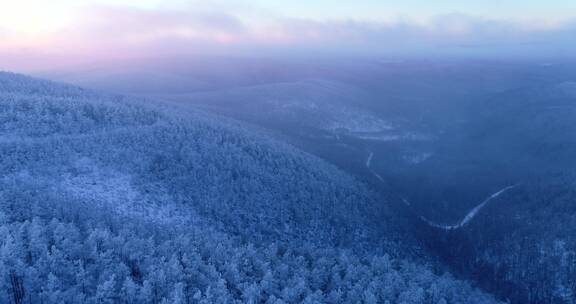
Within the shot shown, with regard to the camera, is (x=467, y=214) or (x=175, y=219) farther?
(x=467, y=214)

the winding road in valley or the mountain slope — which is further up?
the mountain slope

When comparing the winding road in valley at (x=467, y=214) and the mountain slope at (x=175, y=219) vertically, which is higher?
the mountain slope at (x=175, y=219)

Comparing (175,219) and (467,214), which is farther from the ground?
(175,219)

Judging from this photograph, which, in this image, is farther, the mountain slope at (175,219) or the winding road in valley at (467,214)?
the winding road in valley at (467,214)

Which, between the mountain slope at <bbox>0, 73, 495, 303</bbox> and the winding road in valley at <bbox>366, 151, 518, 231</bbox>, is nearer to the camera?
the mountain slope at <bbox>0, 73, 495, 303</bbox>

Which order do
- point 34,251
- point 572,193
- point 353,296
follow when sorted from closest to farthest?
point 34,251, point 353,296, point 572,193

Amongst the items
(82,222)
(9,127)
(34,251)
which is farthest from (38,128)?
(34,251)

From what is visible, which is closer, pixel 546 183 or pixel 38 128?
pixel 38 128

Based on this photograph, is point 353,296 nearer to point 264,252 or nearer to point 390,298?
point 390,298
